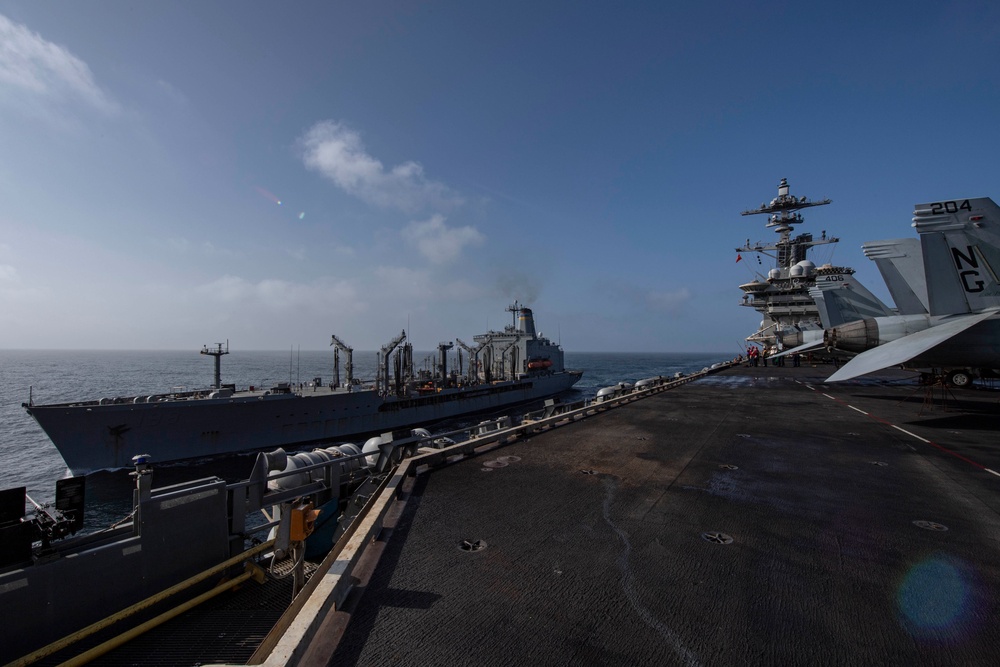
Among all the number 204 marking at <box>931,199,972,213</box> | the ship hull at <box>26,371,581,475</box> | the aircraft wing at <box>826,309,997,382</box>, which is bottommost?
the ship hull at <box>26,371,581,475</box>

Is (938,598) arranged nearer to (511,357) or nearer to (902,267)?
(902,267)

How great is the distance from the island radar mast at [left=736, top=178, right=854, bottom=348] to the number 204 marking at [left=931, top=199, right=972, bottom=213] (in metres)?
42.0

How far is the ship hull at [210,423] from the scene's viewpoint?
23297 mm

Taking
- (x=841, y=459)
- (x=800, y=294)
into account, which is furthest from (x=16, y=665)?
(x=800, y=294)

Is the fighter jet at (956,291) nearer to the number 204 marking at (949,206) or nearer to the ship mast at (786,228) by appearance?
the number 204 marking at (949,206)

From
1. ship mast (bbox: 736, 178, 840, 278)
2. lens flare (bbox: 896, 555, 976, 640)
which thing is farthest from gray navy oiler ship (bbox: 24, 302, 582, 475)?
ship mast (bbox: 736, 178, 840, 278)

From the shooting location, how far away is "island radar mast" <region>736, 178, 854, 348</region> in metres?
Result: 54.5

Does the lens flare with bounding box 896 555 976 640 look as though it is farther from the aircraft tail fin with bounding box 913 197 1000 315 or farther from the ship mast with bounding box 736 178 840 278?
the ship mast with bounding box 736 178 840 278

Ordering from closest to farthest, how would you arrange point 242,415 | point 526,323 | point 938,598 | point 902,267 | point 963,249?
point 938,598, point 963,249, point 902,267, point 242,415, point 526,323

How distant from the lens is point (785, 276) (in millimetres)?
57969

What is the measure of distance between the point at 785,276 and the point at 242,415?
68.0m

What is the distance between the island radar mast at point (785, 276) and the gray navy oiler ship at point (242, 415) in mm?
40925

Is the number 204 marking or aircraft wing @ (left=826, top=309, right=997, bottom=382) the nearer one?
aircraft wing @ (left=826, top=309, right=997, bottom=382)

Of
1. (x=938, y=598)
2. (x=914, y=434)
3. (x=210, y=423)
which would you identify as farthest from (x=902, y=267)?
(x=210, y=423)
